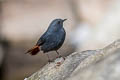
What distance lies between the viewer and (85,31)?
17.9 metres

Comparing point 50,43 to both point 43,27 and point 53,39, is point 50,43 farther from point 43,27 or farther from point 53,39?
point 43,27

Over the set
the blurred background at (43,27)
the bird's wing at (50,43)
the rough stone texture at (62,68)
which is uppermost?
the bird's wing at (50,43)

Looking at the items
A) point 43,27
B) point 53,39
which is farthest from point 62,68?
point 43,27

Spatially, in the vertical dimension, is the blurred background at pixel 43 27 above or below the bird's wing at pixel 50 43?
below

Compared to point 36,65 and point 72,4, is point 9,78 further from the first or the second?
point 72,4

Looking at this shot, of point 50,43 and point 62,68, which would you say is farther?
point 50,43

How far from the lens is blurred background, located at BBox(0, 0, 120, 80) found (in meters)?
16.6

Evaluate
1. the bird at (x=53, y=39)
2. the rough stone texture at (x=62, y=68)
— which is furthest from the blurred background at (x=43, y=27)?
the rough stone texture at (x=62, y=68)

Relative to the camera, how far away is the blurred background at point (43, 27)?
16.6 meters

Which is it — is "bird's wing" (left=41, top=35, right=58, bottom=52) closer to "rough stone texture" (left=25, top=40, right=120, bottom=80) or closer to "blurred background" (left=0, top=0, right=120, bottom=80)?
"rough stone texture" (left=25, top=40, right=120, bottom=80)

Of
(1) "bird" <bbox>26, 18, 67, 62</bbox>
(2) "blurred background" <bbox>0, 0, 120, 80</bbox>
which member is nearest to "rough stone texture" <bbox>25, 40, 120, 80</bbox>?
(1) "bird" <bbox>26, 18, 67, 62</bbox>

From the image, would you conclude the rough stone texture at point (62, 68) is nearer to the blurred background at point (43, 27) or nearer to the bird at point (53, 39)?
the bird at point (53, 39)

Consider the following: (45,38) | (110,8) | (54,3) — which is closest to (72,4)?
(54,3)

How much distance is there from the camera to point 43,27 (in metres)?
19.0
